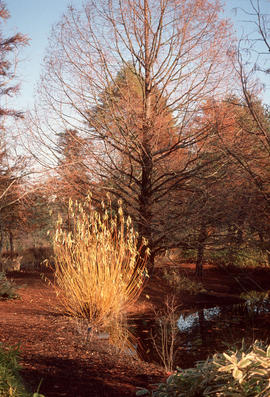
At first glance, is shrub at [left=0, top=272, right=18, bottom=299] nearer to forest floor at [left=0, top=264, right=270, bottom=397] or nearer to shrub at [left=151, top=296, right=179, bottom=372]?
forest floor at [left=0, top=264, right=270, bottom=397]

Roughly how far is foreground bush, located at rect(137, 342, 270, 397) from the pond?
70.8 inches

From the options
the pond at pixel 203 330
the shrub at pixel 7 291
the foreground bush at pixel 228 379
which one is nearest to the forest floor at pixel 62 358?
the shrub at pixel 7 291

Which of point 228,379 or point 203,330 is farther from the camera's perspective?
point 203,330

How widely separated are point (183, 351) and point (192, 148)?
206 inches

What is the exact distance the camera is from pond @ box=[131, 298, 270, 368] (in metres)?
5.23

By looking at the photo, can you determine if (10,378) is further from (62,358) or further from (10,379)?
(62,358)

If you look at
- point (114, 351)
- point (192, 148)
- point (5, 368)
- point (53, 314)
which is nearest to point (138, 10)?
point (192, 148)

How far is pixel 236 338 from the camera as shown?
5.95 m

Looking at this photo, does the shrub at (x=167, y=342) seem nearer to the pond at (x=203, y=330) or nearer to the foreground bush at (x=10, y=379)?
the pond at (x=203, y=330)

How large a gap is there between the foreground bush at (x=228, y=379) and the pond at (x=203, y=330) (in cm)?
180

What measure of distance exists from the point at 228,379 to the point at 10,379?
1512mm

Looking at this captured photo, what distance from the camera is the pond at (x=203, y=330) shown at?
17.2 ft

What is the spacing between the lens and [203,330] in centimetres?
648

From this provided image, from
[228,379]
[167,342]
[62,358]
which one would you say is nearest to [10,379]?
[62,358]
